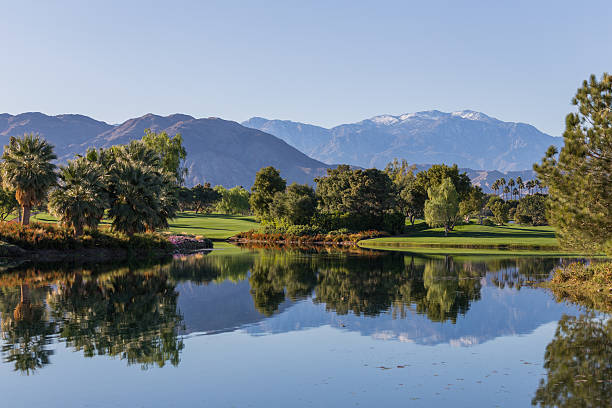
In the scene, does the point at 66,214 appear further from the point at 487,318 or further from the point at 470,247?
the point at 470,247

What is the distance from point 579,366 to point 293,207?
241ft

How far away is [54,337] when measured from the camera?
18.1 m

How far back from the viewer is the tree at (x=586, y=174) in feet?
84.7

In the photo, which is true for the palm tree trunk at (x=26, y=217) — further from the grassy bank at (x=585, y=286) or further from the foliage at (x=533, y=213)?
the foliage at (x=533, y=213)

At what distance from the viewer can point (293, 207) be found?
8738 cm

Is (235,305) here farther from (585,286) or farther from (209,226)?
(209,226)

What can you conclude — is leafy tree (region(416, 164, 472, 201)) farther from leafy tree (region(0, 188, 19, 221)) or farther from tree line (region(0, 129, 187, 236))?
leafy tree (region(0, 188, 19, 221))

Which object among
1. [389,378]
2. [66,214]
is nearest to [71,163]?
[66,214]

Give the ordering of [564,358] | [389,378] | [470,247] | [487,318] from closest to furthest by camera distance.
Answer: [389,378] < [564,358] < [487,318] < [470,247]

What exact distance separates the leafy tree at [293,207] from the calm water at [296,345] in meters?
54.2

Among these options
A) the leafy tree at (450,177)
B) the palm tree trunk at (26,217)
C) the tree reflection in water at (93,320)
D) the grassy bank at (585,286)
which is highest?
the leafy tree at (450,177)

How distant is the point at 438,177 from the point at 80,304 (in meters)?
87.9

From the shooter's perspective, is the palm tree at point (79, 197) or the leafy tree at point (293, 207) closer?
the palm tree at point (79, 197)

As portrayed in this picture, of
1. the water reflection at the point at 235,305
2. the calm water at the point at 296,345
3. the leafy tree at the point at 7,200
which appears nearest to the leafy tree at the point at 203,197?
the leafy tree at the point at 7,200
